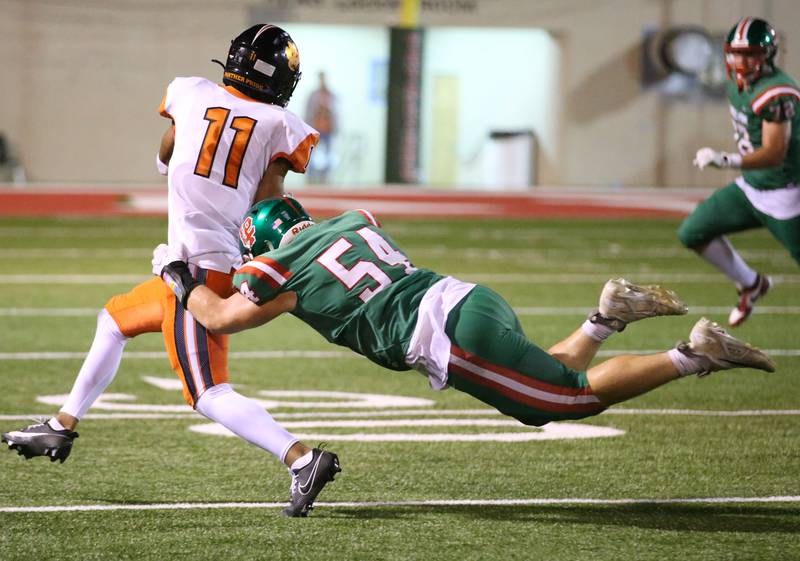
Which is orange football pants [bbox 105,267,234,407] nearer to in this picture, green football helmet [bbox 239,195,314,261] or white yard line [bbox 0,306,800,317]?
green football helmet [bbox 239,195,314,261]

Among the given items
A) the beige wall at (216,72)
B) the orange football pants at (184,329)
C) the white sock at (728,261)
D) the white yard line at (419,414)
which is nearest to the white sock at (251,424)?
the orange football pants at (184,329)

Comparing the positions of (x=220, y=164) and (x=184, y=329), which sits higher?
(x=220, y=164)

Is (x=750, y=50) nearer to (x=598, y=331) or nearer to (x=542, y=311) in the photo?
(x=542, y=311)

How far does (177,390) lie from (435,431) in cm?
155

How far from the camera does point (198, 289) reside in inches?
171

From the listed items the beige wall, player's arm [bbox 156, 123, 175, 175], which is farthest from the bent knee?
the beige wall

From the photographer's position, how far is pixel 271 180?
15.4 feet

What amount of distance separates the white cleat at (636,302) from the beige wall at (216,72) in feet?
57.5

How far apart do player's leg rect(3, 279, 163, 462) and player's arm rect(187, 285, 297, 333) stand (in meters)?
0.38

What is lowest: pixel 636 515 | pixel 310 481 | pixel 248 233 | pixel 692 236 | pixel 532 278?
pixel 532 278

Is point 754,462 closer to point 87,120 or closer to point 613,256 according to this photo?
point 613,256

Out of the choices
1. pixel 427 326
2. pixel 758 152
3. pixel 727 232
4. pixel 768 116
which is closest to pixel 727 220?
pixel 727 232

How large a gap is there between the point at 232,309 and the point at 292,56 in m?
0.99

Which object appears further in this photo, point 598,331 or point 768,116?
point 768,116
